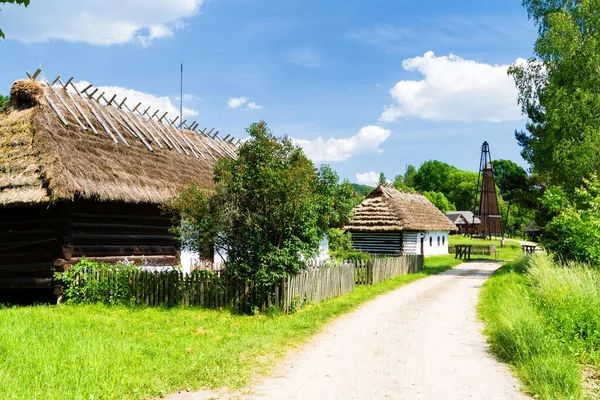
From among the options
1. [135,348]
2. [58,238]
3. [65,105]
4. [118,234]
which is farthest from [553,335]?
[65,105]

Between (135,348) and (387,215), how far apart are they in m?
24.4

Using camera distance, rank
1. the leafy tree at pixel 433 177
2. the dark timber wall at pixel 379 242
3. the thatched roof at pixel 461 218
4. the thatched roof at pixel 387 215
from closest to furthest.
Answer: the thatched roof at pixel 387 215
the dark timber wall at pixel 379 242
the thatched roof at pixel 461 218
the leafy tree at pixel 433 177

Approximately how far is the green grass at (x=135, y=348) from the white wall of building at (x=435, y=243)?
24.6 meters

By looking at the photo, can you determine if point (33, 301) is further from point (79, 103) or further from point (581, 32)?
point (581, 32)

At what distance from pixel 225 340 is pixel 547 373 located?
5.50m

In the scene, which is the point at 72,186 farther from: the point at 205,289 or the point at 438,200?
the point at 438,200

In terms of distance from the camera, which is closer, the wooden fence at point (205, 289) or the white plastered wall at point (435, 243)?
the wooden fence at point (205, 289)

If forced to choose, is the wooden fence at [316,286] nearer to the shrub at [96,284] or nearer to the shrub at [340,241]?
the shrub at [96,284]

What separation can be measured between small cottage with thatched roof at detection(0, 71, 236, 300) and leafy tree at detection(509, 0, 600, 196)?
15712 mm

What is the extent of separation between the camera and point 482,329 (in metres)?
10.8

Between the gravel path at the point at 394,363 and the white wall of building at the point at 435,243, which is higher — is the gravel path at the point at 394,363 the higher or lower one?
the lower one

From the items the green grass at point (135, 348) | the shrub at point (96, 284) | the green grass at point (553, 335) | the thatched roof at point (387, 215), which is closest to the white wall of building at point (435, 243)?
the thatched roof at point (387, 215)

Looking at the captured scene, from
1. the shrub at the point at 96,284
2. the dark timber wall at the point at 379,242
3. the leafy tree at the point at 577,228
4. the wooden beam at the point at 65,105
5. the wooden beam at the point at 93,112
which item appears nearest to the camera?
the shrub at the point at 96,284

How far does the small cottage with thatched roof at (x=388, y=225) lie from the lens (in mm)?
30875
